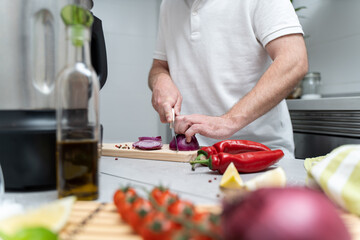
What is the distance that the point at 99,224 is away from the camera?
451mm

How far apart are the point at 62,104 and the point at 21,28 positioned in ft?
0.76

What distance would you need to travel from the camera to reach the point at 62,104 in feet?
1.74

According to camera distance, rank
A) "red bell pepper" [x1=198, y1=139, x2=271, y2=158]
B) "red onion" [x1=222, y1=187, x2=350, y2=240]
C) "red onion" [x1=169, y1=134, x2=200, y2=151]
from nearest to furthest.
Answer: "red onion" [x1=222, y1=187, x2=350, y2=240]
"red bell pepper" [x1=198, y1=139, x2=271, y2=158]
"red onion" [x1=169, y1=134, x2=200, y2=151]

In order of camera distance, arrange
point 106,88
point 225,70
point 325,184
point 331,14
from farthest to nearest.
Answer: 1. point 106,88
2. point 331,14
3. point 225,70
4. point 325,184

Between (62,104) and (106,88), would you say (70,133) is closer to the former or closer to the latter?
(62,104)

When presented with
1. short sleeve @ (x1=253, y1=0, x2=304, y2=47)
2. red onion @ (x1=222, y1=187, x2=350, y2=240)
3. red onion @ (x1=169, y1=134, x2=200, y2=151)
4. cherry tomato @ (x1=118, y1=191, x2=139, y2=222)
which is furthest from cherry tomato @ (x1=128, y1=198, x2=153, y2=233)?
short sleeve @ (x1=253, y1=0, x2=304, y2=47)

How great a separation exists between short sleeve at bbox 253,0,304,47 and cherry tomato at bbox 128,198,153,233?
3.46 feet

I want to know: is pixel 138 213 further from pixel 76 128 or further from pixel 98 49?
pixel 98 49

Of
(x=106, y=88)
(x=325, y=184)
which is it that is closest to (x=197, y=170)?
(x=325, y=184)

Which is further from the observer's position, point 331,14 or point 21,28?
point 331,14

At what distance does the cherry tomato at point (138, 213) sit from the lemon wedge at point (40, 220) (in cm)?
8

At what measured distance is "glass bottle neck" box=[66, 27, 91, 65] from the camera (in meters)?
0.49

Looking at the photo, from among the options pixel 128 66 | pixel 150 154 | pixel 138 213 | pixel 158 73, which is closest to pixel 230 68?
pixel 158 73

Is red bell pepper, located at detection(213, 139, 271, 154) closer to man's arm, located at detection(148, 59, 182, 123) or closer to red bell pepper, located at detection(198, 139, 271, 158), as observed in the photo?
red bell pepper, located at detection(198, 139, 271, 158)
